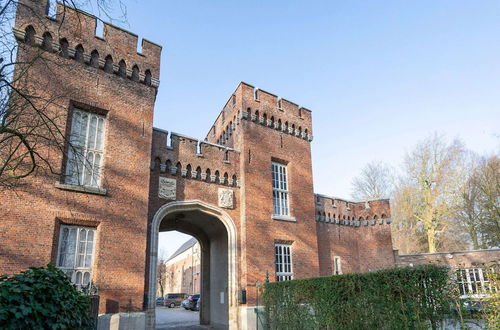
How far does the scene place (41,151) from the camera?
10945 millimetres

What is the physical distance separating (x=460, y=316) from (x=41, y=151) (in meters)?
11.5

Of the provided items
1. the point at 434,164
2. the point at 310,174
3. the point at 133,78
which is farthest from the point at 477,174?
the point at 133,78

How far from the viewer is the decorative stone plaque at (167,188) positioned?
13.6 meters

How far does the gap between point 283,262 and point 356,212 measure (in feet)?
23.2

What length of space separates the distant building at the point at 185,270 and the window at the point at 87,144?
36250 millimetres

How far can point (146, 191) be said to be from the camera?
12.6 meters

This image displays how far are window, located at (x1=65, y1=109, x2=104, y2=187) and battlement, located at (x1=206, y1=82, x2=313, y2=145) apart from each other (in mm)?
6366

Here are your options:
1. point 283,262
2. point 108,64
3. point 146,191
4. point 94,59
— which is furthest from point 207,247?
point 94,59

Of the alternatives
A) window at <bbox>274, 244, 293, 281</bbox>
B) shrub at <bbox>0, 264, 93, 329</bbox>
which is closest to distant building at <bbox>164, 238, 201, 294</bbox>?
window at <bbox>274, 244, 293, 281</bbox>

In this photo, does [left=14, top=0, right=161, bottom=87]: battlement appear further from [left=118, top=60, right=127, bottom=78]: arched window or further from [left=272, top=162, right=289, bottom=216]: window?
[left=272, top=162, right=289, bottom=216]: window

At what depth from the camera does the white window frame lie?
54.3 feet

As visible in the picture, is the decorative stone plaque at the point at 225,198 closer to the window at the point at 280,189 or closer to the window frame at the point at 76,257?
the window at the point at 280,189

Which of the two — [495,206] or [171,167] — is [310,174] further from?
[495,206]

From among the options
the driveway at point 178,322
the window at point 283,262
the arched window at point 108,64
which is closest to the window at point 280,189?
the window at point 283,262
